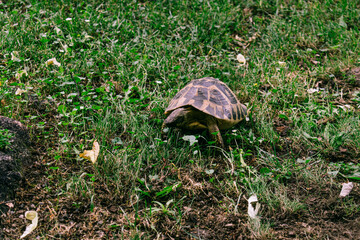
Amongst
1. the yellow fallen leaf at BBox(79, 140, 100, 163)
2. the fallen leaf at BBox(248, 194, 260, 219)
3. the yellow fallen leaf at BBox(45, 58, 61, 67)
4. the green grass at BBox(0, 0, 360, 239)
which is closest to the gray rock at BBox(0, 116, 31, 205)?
the green grass at BBox(0, 0, 360, 239)

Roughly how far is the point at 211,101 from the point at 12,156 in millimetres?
1951

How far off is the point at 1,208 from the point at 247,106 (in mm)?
2738

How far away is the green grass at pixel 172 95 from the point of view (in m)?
3.03

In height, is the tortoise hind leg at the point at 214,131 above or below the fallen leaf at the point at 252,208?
above

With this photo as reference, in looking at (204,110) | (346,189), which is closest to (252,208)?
(346,189)

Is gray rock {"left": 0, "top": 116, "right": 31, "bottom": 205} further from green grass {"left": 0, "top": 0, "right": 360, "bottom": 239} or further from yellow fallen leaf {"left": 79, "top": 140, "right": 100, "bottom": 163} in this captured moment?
yellow fallen leaf {"left": 79, "top": 140, "right": 100, "bottom": 163}

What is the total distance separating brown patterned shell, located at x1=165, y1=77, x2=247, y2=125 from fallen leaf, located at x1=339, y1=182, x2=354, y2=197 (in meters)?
1.19

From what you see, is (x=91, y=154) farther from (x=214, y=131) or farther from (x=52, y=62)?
(x=52, y=62)

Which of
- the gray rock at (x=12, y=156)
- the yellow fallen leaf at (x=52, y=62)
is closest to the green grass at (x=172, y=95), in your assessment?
the yellow fallen leaf at (x=52, y=62)

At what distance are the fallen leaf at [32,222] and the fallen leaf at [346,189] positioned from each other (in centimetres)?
259

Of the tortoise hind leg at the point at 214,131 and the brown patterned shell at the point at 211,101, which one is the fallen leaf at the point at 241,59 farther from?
the tortoise hind leg at the point at 214,131

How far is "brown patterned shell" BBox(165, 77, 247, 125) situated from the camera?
11.2 ft

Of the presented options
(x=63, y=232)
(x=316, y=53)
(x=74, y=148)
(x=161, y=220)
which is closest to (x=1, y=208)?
(x=63, y=232)

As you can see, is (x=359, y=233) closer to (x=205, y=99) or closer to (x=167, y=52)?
(x=205, y=99)
